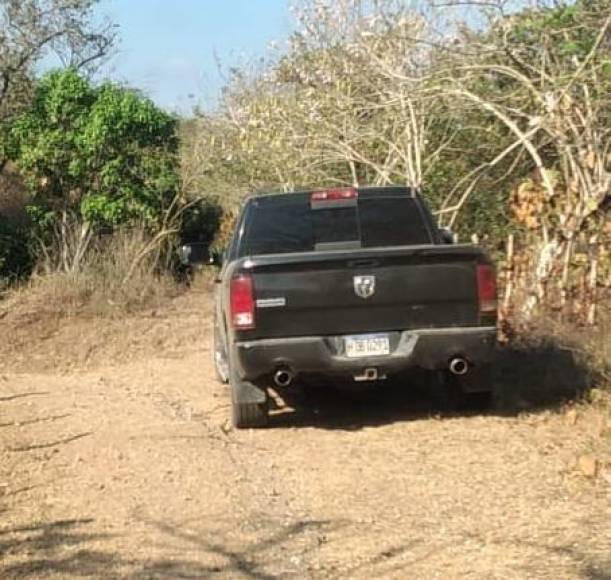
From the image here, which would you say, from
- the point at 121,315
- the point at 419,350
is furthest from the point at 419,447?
the point at 121,315

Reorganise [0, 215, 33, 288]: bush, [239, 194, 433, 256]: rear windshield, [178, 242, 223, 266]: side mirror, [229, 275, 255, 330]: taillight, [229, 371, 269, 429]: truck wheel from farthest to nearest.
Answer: [0, 215, 33, 288]: bush
[178, 242, 223, 266]: side mirror
[239, 194, 433, 256]: rear windshield
[229, 371, 269, 429]: truck wheel
[229, 275, 255, 330]: taillight

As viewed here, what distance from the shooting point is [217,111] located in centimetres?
2377

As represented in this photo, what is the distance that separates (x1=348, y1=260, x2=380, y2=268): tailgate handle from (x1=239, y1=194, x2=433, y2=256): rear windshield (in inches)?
57.1

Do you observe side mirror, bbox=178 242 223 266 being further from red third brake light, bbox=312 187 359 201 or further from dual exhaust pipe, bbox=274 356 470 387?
dual exhaust pipe, bbox=274 356 470 387

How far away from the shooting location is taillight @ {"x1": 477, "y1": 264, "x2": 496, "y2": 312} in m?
8.89

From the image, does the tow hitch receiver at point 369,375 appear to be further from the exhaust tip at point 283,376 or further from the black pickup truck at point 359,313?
the exhaust tip at point 283,376

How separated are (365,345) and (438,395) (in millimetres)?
1794

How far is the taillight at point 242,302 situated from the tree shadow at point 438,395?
42.2 inches

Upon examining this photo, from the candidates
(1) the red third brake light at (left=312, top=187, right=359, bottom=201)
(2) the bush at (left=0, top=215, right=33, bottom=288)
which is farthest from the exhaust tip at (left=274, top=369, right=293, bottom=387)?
Answer: (2) the bush at (left=0, top=215, right=33, bottom=288)

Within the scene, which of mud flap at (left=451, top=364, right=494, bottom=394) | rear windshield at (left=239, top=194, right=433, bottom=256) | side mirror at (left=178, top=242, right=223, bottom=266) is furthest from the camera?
side mirror at (left=178, top=242, right=223, bottom=266)

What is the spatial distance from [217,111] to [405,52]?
9554mm

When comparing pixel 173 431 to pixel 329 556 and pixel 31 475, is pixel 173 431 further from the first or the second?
pixel 329 556

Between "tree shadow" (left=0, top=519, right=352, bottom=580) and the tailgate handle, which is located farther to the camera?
the tailgate handle

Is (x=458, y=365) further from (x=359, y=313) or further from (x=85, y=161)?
(x=85, y=161)
